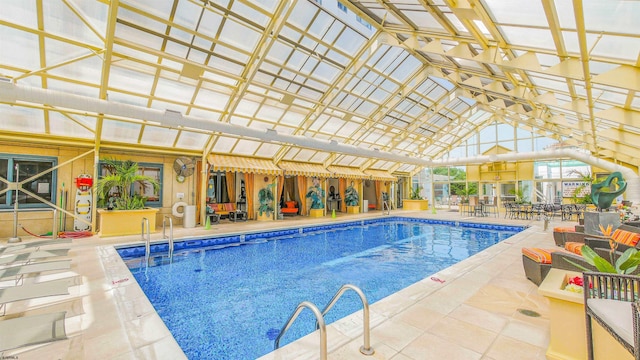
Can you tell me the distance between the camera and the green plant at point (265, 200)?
1335 centimetres

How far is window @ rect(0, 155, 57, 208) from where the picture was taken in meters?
8.35

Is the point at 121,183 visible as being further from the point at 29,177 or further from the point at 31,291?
the point at 31,291

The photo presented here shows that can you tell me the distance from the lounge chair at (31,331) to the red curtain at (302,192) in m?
13.1

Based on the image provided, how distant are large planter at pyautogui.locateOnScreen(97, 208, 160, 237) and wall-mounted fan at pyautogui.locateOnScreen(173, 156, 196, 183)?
2301mm

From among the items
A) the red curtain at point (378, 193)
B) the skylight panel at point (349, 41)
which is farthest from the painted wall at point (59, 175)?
the red curtain at point (378, 193)

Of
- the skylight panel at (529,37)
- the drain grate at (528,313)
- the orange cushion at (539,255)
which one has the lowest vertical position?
the drain grate at (528,313)

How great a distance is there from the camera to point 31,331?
8.36 feet

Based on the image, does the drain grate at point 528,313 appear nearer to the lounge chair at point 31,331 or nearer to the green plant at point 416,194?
the lounge chair at point 31,331

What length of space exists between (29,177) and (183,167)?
179 inches

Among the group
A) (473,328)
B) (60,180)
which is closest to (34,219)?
(60,180)

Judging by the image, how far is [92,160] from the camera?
9656 millimetres

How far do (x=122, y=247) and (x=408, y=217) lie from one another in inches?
535

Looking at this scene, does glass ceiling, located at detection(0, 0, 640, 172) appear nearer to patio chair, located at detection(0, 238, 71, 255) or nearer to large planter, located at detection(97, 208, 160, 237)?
large planter, located at detection(97, 208, 160, 237)

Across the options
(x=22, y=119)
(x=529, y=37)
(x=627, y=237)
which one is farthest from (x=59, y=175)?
(x=627, y=237)
